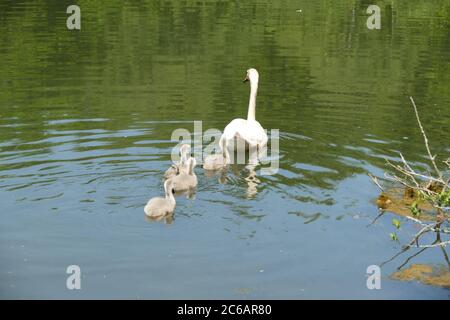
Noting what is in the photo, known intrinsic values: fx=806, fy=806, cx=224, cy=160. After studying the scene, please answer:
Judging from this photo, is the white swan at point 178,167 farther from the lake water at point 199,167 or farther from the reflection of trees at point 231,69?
the reflection of trees at point 231,69

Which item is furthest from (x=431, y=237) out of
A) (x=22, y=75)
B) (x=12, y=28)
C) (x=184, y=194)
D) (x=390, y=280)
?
(x=12, y=28)

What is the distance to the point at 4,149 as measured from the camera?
13383mm

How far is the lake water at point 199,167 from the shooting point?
8898mm

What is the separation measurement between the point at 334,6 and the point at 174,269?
106 ft

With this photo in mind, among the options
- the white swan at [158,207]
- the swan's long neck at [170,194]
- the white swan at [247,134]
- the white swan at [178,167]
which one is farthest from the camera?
the white swan at [247,134]

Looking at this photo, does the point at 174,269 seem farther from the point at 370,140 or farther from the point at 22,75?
the point at 22,75

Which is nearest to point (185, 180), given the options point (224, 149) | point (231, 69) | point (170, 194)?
point (170, 194)

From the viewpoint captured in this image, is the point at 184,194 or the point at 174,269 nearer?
the point at 174,269

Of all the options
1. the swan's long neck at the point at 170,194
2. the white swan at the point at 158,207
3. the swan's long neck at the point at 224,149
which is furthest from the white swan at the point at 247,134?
the white swan at the point at 158,207

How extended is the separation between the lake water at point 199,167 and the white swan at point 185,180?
20 cm

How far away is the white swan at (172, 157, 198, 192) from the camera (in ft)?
36.9

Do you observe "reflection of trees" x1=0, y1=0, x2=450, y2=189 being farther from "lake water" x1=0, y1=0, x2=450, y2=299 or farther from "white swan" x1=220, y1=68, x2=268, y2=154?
"white swan" x1=220, y1=68, x2=268, y2=154

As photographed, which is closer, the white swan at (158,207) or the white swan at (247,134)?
the white swan at (158,207)

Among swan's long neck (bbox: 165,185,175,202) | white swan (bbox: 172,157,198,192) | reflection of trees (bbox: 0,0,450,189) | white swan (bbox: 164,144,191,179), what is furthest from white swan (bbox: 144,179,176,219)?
reflection of trees (bbox: 0,0,450,189)
